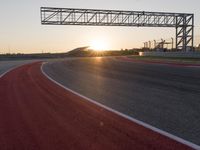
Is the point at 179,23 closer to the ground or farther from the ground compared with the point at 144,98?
farther from the ground

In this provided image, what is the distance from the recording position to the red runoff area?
649 centimetres

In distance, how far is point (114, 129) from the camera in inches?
298

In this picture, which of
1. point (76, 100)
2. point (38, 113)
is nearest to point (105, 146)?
point (38, 113)

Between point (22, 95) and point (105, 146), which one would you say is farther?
point (22, 95)

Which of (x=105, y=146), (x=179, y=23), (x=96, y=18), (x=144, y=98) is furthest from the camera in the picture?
(x=179, y=23)

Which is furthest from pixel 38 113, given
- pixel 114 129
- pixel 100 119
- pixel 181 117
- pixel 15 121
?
pixel 181 117

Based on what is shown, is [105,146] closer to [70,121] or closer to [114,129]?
[114,129]

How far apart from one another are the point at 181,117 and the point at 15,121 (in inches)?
147

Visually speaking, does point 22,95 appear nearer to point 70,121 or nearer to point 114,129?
point 70,121

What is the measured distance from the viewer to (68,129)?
25.2ft

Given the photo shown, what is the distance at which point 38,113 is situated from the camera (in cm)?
957

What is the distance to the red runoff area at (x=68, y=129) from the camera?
649 cm

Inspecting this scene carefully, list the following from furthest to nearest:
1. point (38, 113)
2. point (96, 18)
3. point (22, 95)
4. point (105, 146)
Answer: point (96, 18) < point (22, 95) < point (38, 113) < point (105, 146)

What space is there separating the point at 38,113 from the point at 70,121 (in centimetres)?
139
